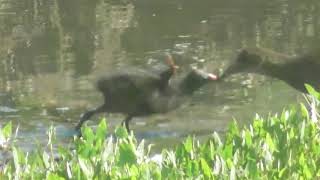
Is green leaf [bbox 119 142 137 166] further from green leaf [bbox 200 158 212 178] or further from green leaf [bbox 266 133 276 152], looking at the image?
green leaf [bbox 266 133 276 152]

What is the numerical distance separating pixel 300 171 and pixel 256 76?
5.50 meters

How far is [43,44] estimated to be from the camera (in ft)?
32.0

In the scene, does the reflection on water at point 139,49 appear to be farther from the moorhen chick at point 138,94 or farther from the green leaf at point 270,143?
the green leaf at point 270,143

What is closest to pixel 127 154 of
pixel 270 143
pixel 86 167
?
pixel 86 167

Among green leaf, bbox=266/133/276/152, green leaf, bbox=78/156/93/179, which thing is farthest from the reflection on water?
green leaf, bbox=78/156/93/179

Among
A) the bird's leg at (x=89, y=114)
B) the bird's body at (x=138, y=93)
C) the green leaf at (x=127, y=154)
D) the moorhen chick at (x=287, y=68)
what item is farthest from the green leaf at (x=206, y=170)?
the moorhen chick at (x=287, y=68)

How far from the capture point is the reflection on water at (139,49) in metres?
7.42

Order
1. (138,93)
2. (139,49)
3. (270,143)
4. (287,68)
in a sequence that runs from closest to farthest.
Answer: (270,143), (138,93), (287,68), (139,49)

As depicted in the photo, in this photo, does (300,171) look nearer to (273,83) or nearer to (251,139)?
(251,139)

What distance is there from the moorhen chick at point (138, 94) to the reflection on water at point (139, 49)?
5.5 inches

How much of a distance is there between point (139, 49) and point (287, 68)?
1.90m

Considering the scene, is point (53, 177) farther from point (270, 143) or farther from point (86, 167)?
point (270, 143)

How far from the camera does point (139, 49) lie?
30.7 feet

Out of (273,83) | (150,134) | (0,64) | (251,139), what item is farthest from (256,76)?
(251,139)
